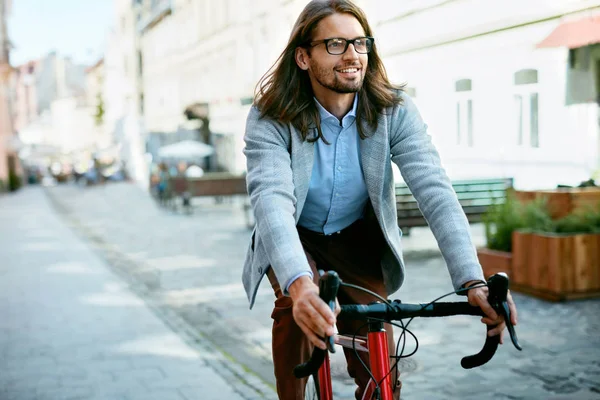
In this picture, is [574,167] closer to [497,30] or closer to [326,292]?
[497,30]

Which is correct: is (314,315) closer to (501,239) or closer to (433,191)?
(433,191)

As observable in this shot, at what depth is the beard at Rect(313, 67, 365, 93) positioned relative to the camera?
8.52ft

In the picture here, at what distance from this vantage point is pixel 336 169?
2.71m

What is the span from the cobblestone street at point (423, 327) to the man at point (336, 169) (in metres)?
2.18

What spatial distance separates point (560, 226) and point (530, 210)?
315mm

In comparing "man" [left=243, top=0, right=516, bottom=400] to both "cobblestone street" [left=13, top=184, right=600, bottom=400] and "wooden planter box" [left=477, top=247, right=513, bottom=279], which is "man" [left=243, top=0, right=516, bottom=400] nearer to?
"cobblestone street" [left=13, top=184, right=600, bottom=400]

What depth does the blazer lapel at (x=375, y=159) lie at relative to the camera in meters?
2.71

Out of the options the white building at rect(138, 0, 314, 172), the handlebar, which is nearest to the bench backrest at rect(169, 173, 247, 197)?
the white building at rect(138, 0, 314, 172)

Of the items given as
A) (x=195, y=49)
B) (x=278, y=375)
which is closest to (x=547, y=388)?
(x=278, y=375)

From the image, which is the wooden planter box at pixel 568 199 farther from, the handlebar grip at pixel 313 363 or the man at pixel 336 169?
the handlebar grip at pixel 313 363

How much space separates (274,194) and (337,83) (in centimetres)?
37

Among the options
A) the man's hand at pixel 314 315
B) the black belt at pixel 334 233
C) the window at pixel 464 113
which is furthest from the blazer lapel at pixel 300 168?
the window at pixel 464 113

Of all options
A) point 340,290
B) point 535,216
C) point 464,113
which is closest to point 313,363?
point 340,290

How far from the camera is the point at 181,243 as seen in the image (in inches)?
562
